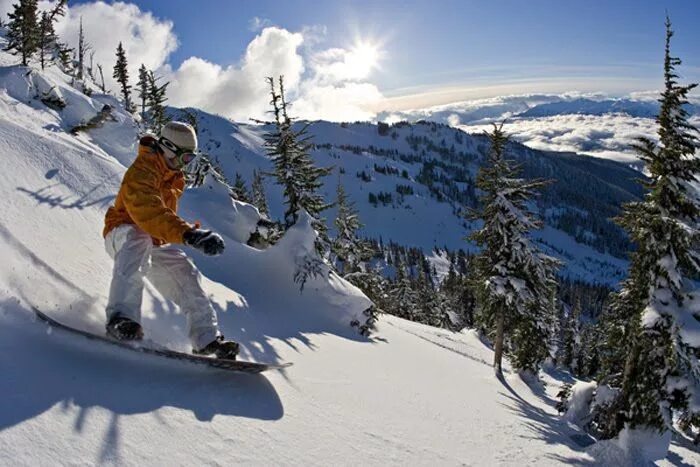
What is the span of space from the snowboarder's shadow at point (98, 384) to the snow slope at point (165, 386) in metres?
0.01

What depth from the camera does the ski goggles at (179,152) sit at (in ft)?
15.3

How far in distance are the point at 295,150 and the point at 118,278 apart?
20462mm

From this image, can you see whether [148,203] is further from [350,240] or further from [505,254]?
[350,240]

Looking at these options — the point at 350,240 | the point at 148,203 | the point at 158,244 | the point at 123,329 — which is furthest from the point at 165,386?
the point at 350,240

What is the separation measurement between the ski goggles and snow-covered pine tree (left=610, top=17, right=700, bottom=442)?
527 inches

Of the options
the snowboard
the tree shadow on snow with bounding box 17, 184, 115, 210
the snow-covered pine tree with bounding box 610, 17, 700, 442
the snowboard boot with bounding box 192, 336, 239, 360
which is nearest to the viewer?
the snowboard

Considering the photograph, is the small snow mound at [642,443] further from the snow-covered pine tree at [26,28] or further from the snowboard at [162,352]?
the snow-covered pine tree at [26,28]

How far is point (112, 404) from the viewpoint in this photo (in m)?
3.25

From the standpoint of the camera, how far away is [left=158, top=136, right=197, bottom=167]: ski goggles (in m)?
4.66

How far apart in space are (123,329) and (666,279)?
1451 centimetres

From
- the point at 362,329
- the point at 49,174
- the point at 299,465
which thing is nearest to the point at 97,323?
the point at 299,465

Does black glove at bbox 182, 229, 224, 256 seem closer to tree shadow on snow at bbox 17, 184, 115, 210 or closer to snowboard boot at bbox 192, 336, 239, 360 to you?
snowboard boot at bbox 192, 336, 239, 360

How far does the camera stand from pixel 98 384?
3.40 meters

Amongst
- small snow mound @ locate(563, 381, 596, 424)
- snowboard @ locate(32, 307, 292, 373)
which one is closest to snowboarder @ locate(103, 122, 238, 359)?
snowboard @ locate(32, 307, 292, 373)
